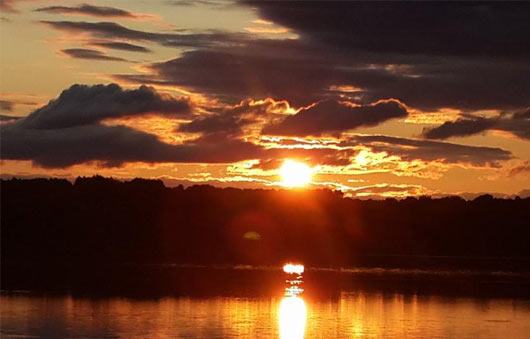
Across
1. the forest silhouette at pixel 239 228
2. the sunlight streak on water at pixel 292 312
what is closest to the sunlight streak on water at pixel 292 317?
the sunlight streak on water at pixel 292 312

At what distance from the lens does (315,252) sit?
431 ft

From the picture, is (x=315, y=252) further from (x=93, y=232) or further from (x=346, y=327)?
(x=346, y=327)

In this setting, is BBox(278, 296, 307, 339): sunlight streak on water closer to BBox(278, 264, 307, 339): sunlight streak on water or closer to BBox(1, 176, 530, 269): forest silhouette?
BBox(278, 264, 307, 339): sunlight streak on water

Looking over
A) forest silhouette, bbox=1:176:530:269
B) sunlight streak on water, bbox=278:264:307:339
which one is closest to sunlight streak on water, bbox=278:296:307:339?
sunlight streak on water, bbox=278:264:307:339

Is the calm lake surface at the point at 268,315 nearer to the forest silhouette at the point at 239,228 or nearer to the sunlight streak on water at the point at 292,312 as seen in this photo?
the sunlight streak on water at the point at 292,312

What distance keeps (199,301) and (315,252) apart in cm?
7822

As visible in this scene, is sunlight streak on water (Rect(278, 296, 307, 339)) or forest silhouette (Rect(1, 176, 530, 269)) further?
forest silhouette (Rect(1, 176, 530, 269))

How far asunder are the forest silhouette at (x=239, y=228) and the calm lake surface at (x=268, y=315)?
42062mm

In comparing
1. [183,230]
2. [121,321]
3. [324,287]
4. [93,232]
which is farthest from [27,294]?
[183,230]

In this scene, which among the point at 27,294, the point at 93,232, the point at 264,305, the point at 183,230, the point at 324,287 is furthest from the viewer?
the point at 183,230

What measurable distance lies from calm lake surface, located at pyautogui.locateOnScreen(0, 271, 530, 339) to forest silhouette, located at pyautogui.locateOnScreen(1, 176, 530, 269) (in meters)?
42.1

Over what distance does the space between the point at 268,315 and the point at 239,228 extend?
109 metres

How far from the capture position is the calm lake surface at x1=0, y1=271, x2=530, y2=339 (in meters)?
42.0

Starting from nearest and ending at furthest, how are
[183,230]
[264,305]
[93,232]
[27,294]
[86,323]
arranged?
1. [86,323]
2. [264,305]
3. [27,294]
4. [93,232]
5. [183,230]
